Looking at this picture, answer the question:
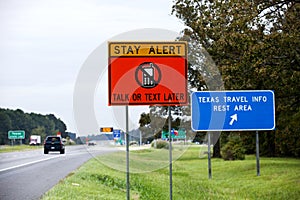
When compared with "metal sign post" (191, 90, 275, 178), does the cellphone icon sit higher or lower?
higher

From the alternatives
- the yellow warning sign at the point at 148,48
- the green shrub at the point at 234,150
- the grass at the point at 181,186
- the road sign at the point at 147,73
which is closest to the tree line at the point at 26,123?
the green shrub at the point at 234,150

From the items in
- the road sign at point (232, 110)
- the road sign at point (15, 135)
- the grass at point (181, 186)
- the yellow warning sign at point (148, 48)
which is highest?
the yellow warning sign at point (148, 48)

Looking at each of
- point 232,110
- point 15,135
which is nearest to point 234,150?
point 232,110

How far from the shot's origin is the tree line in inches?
5251

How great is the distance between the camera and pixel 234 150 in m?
41.0

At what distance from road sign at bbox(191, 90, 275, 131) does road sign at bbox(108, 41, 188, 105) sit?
446 cm

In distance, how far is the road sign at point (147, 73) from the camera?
34.4ft

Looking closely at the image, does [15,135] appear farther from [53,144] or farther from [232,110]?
[232,110]

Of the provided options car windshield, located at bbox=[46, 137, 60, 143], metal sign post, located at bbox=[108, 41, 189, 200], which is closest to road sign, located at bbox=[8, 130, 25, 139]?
car windshield, located at bbox=[46, 137, 60, 143]

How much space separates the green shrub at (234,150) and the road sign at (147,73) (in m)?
30.8

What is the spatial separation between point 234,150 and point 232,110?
25165mm

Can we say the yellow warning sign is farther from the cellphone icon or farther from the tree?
the tree

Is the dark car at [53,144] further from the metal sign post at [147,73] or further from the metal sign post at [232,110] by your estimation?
the metal sign post at [147,73]

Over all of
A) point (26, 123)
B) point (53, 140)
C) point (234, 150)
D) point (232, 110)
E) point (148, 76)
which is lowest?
point (234, 150)
